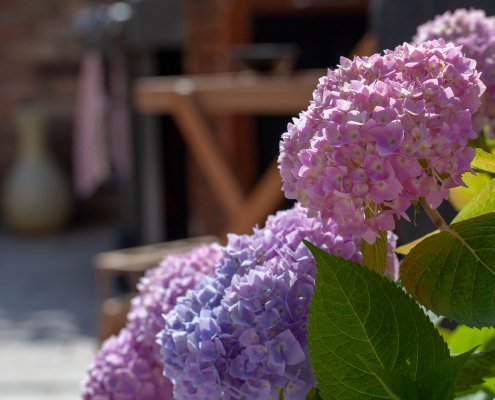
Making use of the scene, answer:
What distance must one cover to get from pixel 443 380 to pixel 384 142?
0.39 ft

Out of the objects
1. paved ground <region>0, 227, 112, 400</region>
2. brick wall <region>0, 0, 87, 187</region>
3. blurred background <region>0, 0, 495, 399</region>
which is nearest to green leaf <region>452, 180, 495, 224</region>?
blurred background <region>0, 0, 495, 399</region>

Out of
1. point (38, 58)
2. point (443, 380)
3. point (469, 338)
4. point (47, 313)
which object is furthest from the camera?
point (38, 58)

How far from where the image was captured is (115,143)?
580 centimetres

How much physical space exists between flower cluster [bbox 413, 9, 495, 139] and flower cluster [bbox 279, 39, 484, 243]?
0.88 feet

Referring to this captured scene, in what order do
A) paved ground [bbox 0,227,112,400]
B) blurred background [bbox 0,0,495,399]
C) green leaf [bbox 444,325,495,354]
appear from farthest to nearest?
1. paved ground [bbox 0,227,112,400]
2. blurred background [bbox 0,0,495,399]
3. green leaf [bbox 444,325,495,354]

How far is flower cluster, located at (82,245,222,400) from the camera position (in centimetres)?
76

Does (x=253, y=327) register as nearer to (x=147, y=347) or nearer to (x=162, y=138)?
(x=147, y=347)

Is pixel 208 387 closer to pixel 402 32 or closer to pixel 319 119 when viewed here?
pixel 319 119

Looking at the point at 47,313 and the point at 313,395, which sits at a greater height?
the point at 313,395

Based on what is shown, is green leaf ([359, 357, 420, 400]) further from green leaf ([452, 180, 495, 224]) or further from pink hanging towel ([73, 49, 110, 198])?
pink hanging towel ([73, 49, 110, 198])

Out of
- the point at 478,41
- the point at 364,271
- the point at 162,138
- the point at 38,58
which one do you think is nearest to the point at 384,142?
the point at 364,271

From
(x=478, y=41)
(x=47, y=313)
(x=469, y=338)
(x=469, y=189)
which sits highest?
(x=478, y=41)

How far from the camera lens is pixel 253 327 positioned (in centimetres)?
59

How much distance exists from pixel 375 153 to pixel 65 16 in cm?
821
